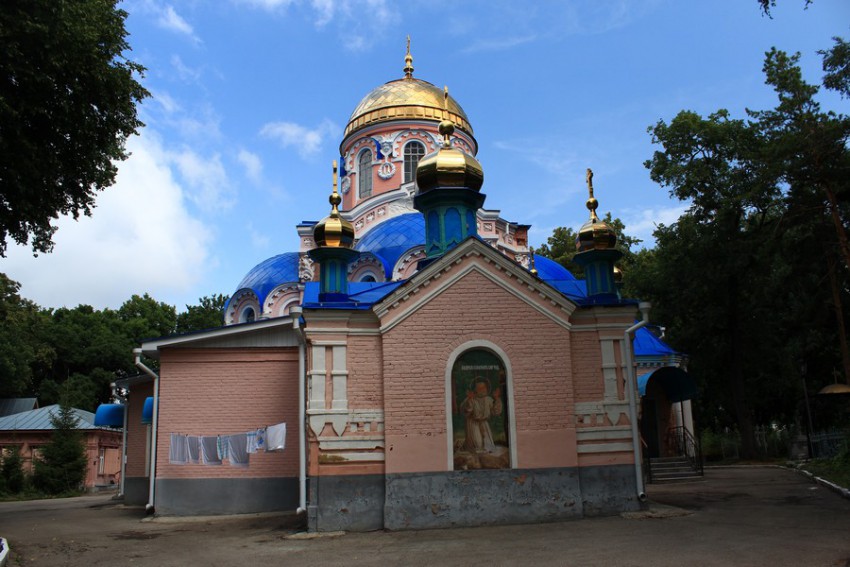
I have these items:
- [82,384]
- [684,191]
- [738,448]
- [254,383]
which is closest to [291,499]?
[254,383]

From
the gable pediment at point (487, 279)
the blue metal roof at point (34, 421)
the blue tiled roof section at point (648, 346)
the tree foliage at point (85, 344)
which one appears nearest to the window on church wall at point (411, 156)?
the blue tiled roof section at point (648, 346)

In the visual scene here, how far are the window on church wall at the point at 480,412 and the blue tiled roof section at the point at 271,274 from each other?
11.8m

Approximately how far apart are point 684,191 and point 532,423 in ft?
50.2

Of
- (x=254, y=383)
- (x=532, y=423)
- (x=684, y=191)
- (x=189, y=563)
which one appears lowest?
(x=189, y=563)

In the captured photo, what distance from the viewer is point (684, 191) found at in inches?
942

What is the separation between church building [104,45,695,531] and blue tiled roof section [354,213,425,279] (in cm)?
579

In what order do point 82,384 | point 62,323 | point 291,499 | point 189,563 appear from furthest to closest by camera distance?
point 62,323
point 82,384
point 291,499
point 189,563

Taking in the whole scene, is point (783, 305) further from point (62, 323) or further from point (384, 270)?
point (62, 323)

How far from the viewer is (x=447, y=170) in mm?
14875

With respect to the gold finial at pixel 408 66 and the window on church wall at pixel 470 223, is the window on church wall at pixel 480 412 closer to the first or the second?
the window on church wall at pixel 470 223

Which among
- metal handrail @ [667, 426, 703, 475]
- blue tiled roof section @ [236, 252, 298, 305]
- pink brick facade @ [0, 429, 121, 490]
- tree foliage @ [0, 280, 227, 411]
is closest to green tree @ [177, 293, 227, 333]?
tree foliage @ [0, 280, 227, 411]

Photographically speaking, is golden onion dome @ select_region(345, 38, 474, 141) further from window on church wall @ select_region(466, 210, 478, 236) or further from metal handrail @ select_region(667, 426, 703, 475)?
metal handrail @ select_region(667, 426, 703, 475)

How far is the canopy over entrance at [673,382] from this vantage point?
1842 centimetres

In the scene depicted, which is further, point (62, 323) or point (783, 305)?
point (62, 323)
